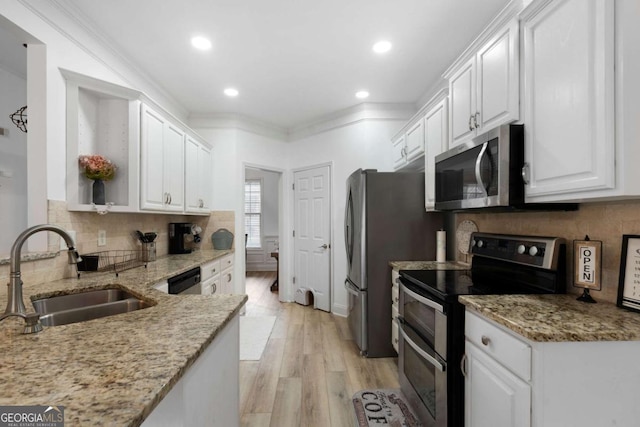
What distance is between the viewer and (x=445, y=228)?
2.75m

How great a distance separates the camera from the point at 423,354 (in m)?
1.67

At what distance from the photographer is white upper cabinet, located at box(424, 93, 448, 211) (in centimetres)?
227

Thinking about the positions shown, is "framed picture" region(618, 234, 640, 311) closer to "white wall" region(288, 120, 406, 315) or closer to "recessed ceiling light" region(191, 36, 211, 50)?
"white wall" region(288, 120, 406, 315)

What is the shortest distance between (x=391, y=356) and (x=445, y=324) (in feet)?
4.62

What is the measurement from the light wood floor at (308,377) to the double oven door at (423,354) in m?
0.41

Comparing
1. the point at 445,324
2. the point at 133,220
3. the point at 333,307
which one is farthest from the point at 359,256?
the point at 133,220

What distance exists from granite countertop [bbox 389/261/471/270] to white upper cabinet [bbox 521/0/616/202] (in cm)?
104

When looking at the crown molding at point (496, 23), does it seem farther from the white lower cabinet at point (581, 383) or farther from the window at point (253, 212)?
the window at point (253, 212)

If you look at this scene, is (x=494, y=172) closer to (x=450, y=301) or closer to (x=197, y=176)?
(x=450, y=301)

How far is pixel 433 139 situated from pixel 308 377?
→ 7.33 ft

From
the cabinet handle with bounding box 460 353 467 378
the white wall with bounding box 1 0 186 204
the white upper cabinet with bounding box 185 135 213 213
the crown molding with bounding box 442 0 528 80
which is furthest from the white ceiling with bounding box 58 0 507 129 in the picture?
the cabinet handle with bounding box 460 353 467 378

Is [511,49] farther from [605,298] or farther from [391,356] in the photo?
[391,356]

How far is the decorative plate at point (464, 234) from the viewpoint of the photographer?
7.82 ft

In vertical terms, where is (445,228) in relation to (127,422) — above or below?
above
